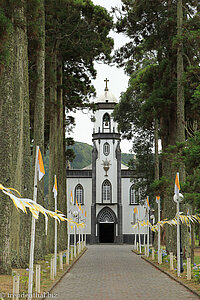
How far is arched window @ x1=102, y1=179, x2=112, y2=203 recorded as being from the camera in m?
52.4

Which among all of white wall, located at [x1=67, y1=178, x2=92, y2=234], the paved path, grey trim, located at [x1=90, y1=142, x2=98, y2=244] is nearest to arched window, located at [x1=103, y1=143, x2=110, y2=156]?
grey trim, located at [x1=90, y1=142, x2=98, y2=244]

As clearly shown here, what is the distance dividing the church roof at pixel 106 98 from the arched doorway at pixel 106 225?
1388cm

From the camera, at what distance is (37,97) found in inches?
732

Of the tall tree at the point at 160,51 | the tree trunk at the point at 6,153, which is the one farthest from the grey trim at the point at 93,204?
the tree trunk at the point at 6,153

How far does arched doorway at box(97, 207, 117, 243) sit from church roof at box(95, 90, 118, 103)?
13875 mm

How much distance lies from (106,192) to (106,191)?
15 centimetres

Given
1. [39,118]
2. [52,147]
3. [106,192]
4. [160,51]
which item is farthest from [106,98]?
[39,118]

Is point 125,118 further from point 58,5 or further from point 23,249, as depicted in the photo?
point 23,249

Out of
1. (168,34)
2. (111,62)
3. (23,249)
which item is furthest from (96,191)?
(23,249)

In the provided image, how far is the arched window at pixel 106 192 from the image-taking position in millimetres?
52375

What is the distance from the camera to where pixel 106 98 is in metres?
55.3

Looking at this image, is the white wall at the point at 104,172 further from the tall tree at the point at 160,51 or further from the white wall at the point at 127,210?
the tall tree at the point at 160,51

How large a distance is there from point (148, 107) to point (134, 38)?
3.84 m

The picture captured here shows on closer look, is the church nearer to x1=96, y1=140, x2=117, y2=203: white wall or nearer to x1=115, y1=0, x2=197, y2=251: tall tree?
x1=96, y1=140, x2=117, y2=203: white wall
